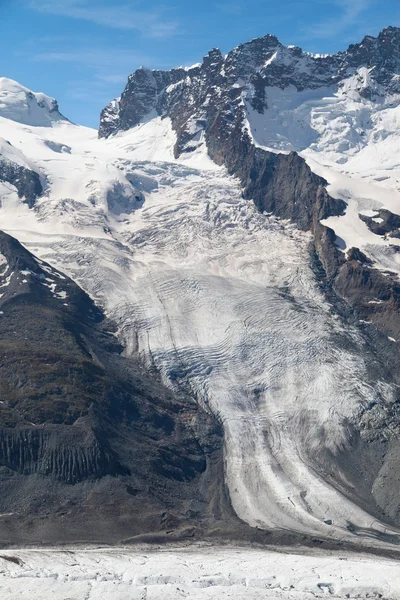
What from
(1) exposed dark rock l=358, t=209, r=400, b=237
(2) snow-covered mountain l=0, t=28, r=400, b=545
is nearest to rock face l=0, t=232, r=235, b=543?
(2) snow-covered mountain l=0, t=28, r=400, b=545

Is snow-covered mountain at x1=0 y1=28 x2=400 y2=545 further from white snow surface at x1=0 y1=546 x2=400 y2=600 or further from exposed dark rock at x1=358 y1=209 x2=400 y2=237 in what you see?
white snow surface at x1=0 y1=546 x2=400 y2=600

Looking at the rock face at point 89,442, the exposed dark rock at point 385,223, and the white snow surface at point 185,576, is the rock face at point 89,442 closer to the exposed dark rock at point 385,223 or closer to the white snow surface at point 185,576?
the white snow surface at point 185,576

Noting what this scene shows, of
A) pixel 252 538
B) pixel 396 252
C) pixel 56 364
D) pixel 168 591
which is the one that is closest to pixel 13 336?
pixel 56 364

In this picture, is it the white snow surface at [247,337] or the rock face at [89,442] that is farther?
the white snow surface at [247,337]

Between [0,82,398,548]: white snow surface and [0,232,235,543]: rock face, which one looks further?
[0,82,398,548]: white snow surface

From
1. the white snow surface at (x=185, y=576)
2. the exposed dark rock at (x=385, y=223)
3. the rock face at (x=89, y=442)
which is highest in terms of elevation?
the exposed dark rock at (x=385, y=223)

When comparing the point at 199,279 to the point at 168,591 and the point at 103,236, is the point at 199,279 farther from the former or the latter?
the point at 168,591

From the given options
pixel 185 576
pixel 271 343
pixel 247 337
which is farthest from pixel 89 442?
pixel 271 343

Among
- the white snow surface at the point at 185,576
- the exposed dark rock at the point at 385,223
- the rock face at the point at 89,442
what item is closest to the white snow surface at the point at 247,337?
the rock face at the point at 89,442
